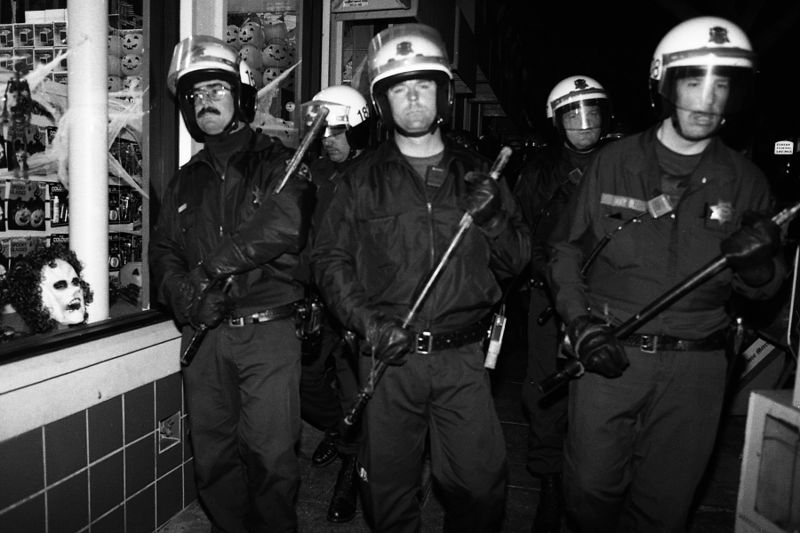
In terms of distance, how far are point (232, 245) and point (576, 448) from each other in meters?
1.76

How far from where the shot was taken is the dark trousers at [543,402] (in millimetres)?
4020

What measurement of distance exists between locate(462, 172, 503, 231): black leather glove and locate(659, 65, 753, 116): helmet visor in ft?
2.75

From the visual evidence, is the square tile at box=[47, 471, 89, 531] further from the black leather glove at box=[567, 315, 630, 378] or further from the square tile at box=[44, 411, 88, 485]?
the black leather glove at box=[567, 315, 630, 378]

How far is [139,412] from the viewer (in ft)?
11.8

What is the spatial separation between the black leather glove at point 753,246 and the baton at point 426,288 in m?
0.95

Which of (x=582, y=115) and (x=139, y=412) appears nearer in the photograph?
(x=139, y=412)

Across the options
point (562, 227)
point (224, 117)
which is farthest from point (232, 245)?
point (562, 227)

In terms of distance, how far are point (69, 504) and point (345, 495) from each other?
1.53m

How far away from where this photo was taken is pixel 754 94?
2.84m

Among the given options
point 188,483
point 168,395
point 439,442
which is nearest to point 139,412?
point 168,395

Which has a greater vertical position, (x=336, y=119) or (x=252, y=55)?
(x=252, y=55)

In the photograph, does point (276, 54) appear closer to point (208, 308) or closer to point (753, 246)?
point (208, 308)

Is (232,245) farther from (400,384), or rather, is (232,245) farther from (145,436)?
(145,436)

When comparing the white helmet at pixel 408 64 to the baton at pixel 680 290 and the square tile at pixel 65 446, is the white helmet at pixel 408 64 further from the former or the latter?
the square tile at pixel 65 446
